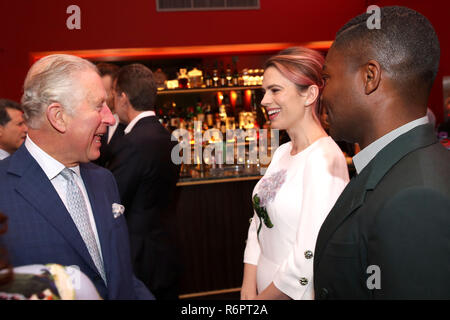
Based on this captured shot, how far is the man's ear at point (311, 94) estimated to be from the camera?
6.50 feet

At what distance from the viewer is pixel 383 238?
92 centimetres

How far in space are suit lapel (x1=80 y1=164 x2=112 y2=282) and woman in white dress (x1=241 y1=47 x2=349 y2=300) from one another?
736mm

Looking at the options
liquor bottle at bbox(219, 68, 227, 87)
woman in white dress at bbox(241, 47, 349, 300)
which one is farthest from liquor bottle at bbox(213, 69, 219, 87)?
woman in white dress at bbox(241, 47, 349, 300)

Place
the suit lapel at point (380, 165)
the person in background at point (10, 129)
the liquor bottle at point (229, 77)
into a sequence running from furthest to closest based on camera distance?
the liquor bottle at point (229, 77)
the person in background at point (10, 129)
the suit lapel at point (380, 165)

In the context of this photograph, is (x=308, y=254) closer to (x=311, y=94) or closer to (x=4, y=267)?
(x=311, y=94)

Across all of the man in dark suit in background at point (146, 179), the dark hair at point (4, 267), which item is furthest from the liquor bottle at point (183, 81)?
the dark hair at point (4, 267)

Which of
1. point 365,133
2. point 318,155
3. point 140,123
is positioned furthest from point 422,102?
point 140,123

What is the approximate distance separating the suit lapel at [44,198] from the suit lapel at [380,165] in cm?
76

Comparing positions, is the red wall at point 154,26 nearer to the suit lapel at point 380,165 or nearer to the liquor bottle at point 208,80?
the liquor bottle at point 208,80

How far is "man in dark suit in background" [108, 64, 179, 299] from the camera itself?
275 cm

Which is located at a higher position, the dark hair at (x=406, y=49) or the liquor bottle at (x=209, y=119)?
the dark hair at (x=406, y=49)

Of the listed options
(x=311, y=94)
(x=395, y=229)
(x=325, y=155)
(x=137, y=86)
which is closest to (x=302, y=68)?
(x=311, y=94)

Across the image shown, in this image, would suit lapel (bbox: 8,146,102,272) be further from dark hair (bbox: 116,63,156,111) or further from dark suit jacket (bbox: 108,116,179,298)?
dark hair (bbox: 116,63,156,111)
